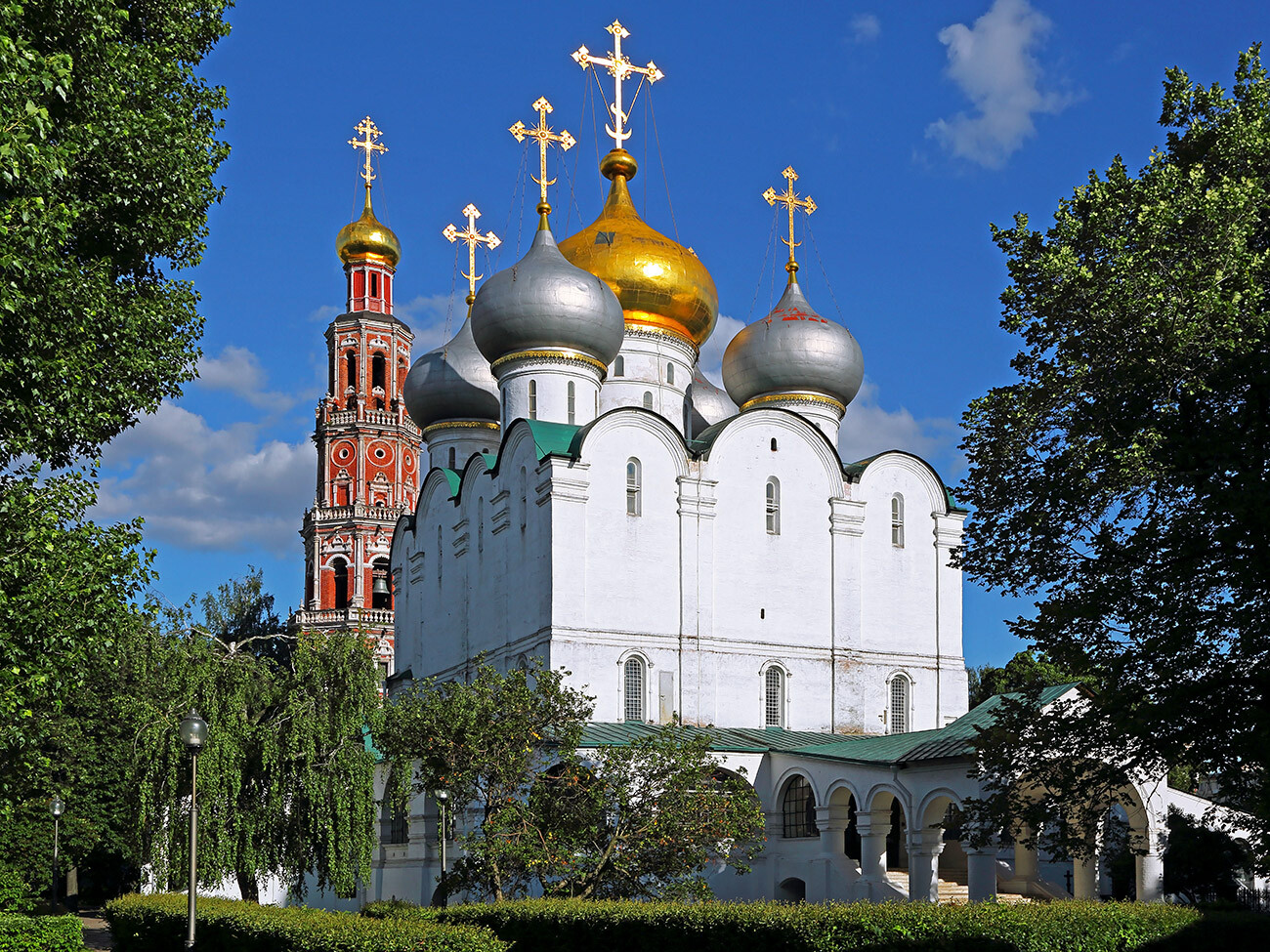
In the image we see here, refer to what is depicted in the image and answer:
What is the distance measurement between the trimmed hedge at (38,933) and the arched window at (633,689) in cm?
1231

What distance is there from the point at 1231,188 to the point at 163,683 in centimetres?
1603

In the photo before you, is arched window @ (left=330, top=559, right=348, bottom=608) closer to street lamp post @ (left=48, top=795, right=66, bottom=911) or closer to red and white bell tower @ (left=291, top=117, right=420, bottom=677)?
red and white bell tower @ (left=291, top=117, right=420, bottom=677)

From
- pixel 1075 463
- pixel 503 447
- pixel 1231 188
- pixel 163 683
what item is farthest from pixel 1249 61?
pixel 503 447

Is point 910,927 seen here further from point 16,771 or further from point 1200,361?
point 16,771

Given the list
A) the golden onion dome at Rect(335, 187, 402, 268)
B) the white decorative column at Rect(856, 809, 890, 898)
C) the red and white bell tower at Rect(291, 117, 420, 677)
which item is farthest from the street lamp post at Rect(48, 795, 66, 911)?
the golden onion dome at Rect(335, 187, 402, 268)

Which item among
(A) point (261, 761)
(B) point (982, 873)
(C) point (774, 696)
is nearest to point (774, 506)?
(C) point (774, 696)

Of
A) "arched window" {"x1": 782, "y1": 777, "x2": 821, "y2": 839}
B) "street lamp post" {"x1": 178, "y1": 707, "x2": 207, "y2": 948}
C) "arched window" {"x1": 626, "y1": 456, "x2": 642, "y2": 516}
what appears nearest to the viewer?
"street lamp post" {"x1": 178, "y1": 707, "x2": 207, "y2": 948}

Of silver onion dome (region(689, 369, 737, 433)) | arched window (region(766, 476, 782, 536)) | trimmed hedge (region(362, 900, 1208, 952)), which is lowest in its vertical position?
trimmed hedge (region(362, 900, 1208, 952))

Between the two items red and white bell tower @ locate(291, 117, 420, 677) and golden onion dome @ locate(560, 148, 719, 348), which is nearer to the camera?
golden onion dome @ locate(560, 148, 719, 348)

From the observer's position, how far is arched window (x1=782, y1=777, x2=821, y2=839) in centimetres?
2647

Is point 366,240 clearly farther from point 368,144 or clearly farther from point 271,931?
point 271,931

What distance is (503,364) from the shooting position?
32.2 m

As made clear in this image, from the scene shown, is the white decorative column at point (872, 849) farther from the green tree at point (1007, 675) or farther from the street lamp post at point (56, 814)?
the street lamp post at point (56, 814)

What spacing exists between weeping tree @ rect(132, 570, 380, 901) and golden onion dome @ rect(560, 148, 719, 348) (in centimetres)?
1583
